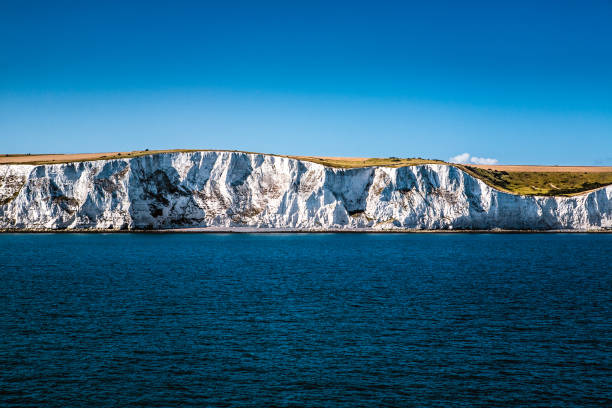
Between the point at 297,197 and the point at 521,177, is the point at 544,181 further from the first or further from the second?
the point at 297,197

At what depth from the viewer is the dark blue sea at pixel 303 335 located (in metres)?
21.6

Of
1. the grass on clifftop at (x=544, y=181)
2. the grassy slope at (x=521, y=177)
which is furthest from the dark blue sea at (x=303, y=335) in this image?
the grass on clifftop at (x=544, y=181)

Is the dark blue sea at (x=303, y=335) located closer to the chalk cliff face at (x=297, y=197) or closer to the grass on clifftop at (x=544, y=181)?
the chalk cliff face at (x=297, y=197)

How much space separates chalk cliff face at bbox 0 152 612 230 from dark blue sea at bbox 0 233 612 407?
57090 millimetres

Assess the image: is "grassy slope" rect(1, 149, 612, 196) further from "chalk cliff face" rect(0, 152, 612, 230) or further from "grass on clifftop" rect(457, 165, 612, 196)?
"chalk cliff face" rect(0, 152, 612, 230)

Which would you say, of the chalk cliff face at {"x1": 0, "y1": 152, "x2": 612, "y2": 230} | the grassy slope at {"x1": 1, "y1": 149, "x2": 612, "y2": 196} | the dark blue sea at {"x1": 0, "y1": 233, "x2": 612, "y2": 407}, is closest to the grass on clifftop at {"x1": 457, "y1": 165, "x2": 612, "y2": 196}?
the grassy slope at {"x1": 1, "y1": 149, "x2": 612, "y2": 196}

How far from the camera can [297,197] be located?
117812mm

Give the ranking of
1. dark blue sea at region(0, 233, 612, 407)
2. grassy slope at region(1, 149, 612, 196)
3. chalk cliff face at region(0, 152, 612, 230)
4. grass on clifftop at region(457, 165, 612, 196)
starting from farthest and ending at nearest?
1. grass on clifftop at region(457, 165, 612, 196)
2. grassy slope at region(1, 149, 612, 196)
3. chalk cliff face at region(0, 152, 612, 230)
4. dark blue sea at region(0, 233, 612, 407)

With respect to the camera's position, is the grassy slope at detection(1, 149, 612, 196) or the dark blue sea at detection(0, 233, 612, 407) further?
the grassy slope at detection(1, 149, 612, 196)

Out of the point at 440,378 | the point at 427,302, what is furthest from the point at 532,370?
the point at 427,302

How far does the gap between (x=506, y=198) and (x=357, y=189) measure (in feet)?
109

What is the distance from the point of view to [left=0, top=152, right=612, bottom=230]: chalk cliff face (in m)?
115

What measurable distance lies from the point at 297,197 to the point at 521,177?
228 ft

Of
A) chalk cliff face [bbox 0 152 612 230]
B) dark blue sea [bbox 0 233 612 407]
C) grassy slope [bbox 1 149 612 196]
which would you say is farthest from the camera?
grassy slope [bbox 1 149 612 196]
